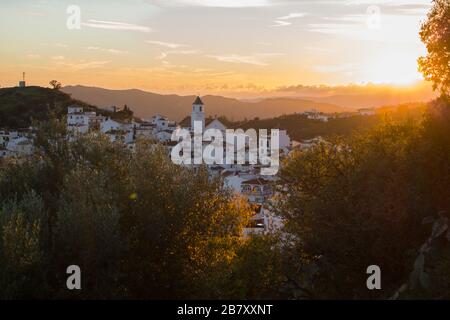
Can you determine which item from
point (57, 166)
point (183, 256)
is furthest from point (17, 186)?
point (183, 256)

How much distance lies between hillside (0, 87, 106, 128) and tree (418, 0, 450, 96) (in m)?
112

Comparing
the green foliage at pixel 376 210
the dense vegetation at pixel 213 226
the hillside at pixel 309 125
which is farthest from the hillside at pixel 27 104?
the green foliage at pixel 376 210

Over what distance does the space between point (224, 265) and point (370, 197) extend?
22.2ft

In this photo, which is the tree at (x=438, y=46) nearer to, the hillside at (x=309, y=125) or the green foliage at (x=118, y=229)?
the green foliage at (x=118, y=229)

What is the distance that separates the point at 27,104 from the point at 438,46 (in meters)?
141

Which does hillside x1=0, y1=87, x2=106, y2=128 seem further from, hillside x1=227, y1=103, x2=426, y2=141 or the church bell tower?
hillside x1=227, y1=103, x2=426, y2=141

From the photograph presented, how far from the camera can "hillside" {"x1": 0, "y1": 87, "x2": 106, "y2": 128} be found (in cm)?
14025

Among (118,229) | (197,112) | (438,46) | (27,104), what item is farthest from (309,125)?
(118,229)

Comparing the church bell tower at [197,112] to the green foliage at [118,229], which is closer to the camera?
the green foliage at [118,229]

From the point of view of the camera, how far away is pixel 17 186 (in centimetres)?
2541

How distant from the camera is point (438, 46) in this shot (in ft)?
86.8

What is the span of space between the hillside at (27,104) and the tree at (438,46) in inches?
4417

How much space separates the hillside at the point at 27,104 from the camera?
5522 inches
